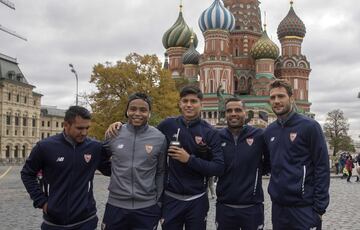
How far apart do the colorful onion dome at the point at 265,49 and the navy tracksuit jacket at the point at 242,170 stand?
196 feet

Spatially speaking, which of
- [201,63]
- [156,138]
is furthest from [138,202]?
[201,63]

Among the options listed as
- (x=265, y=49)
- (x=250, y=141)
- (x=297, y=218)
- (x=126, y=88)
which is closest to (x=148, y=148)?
(x=250, y=141)

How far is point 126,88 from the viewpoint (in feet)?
110

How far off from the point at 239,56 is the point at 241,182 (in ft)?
210

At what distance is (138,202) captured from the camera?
504 cm

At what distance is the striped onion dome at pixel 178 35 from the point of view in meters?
71.8

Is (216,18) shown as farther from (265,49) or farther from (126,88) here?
(126,88)

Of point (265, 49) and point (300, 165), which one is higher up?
point (265, 49)

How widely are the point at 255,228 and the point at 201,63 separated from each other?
57201mm

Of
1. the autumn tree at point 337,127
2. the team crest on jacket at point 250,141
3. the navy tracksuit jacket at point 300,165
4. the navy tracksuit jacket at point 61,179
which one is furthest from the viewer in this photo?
the autumn tree at point 337,127

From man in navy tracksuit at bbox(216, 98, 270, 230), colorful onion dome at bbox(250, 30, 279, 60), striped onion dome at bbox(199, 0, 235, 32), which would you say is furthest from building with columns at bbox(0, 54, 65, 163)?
man in navy tracksuit at bbox(216, 98, 270, 230)

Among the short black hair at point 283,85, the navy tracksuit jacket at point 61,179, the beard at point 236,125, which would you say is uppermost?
the short black hair at point 283,85

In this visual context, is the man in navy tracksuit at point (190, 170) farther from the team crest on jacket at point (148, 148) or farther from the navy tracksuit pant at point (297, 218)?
the navy tracksuit pant at point (297, 218)

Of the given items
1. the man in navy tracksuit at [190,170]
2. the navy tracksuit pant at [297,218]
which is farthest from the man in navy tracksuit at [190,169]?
the navy tracksuit pant at [297,218]
